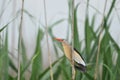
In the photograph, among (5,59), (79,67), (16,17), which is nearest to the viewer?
(79,67)

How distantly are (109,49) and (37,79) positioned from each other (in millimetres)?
224

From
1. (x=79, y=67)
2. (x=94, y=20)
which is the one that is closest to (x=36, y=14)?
(x=94, y=20)

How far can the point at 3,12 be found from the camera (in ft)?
2.89

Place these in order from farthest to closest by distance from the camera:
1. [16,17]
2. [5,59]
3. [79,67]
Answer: [16,17]
[5,59]
[79,67]

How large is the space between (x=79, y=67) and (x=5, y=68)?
0.31m

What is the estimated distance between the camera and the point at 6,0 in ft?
2.90

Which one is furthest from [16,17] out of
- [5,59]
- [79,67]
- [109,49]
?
[79,67]

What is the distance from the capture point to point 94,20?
891 millimetres

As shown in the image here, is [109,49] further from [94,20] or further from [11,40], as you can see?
[11,40]

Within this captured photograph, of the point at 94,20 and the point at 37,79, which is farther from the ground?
the point at 94,20

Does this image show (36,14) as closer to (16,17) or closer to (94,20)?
(16,17)

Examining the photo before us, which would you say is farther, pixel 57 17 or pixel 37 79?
pixel 57 17

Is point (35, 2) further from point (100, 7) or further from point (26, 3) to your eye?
point (100, 7)

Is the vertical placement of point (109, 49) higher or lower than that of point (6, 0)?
lower
